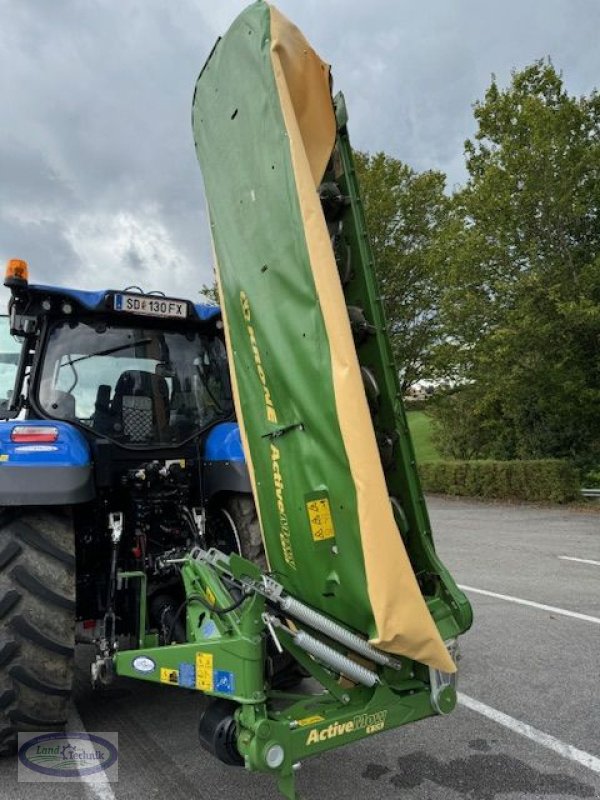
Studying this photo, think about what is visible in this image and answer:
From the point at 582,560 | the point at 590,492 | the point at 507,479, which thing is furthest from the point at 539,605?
the point at 507,479

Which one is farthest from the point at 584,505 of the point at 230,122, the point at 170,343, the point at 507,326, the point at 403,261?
the point at 230,122

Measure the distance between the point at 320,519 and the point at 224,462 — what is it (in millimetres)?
1303

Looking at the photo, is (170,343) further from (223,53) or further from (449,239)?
(449,239)

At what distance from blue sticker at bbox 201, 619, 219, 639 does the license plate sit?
189 cm

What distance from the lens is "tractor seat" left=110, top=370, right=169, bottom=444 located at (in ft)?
12.3

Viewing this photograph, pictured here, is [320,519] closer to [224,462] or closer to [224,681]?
[224,681]

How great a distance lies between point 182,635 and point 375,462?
1555mm

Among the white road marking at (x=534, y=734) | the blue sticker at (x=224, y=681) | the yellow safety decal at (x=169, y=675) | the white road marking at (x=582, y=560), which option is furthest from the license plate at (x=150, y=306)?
the white road marking at (x=582, y=560)

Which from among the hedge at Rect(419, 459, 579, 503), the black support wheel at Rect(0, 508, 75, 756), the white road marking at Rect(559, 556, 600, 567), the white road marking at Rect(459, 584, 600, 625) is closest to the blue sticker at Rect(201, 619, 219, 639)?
the black support wheel at Rect(0, 508, 75, 756)

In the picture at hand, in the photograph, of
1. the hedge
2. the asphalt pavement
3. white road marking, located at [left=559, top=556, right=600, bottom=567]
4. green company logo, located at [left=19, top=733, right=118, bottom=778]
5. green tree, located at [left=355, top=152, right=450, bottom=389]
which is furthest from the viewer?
green tree, located at [left=355, top=152, right=450, bottom=389]

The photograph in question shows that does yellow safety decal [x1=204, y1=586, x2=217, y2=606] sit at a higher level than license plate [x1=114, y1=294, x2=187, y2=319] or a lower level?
lower

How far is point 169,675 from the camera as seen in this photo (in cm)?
260

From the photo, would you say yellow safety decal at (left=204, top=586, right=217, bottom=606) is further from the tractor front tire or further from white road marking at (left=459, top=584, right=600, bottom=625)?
white road marking at (left=459, top=584, right=600, bottom=625)

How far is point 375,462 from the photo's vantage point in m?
2.27
